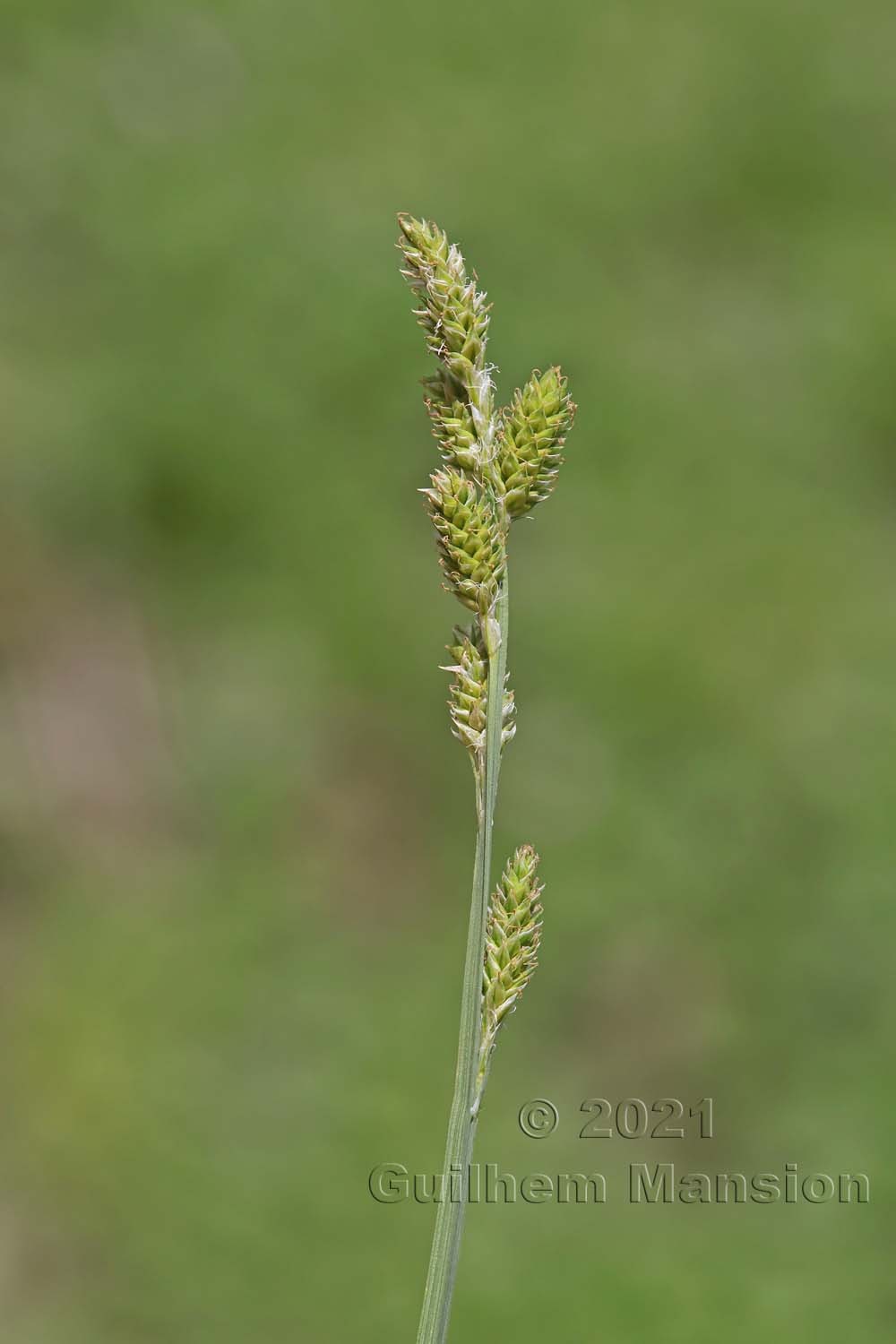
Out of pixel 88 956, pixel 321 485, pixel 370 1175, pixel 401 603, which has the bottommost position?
pixel 370 1175

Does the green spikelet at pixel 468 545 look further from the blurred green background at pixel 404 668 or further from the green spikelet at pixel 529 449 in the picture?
the blurred green background at pixel 404 668

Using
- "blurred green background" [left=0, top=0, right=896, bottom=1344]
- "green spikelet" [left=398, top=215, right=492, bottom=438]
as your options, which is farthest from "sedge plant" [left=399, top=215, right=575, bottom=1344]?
"blurred green background" [left=0, top=0, right=896, bottom=1344]

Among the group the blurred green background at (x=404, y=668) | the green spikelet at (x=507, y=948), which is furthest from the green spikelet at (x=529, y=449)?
the blurred green background at (x=404, y=668)

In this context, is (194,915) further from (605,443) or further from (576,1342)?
(605,443)

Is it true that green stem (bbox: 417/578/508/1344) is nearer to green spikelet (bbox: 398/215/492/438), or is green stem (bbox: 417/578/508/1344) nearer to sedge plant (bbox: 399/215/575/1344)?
sedge plant (bbox: 399/215/575/1344)

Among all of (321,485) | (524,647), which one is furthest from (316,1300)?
(321,485)

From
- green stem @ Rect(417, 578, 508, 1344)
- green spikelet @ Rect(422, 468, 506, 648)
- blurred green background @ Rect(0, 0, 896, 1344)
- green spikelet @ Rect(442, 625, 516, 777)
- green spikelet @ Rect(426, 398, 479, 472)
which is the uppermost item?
blurred green background @ Rect(0, 0, 896, 1344)
